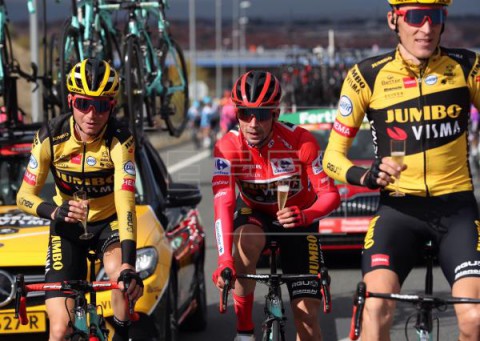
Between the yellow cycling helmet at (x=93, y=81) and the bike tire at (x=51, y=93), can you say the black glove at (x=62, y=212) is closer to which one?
the yellow cycling helmet at (x=93, y=81)

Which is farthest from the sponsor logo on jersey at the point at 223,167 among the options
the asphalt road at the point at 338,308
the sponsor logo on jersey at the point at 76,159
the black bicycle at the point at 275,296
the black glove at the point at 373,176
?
the asphalt road at the point at 338,308

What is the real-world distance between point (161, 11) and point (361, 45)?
63.9ft

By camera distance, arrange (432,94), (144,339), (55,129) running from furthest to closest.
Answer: (144,339)
(55,129)
(432,94)

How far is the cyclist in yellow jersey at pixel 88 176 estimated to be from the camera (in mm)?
6469

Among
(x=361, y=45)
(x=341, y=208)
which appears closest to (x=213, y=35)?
(x=361, y=45)

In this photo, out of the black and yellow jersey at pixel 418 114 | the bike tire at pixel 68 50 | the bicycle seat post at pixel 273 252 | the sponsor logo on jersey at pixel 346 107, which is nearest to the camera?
the black and yellow jersey at pixel 418 114

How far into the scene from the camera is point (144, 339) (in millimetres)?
7250

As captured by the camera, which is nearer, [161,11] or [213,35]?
[161,11]

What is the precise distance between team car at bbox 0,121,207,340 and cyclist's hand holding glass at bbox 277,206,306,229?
1.53 m

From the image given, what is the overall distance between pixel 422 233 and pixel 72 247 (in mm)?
2185

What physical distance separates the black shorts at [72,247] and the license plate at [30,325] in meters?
0.65

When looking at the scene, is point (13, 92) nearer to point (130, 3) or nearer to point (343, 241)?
point (130, 3)

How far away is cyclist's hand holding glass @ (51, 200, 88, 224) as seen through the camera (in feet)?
20.1

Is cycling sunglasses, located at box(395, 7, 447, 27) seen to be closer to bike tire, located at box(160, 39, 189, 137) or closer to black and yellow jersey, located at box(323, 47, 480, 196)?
black and yellow jersey, located at box(323, 47, 480, 196)
